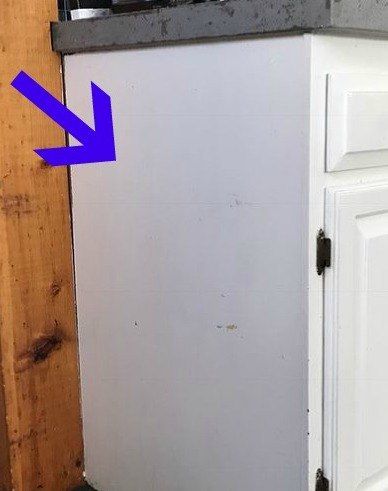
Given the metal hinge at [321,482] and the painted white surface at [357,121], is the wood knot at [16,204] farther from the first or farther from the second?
the metal hinge at [321,482]

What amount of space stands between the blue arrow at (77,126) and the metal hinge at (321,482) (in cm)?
60

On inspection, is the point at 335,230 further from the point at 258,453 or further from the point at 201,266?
the point at 258,453

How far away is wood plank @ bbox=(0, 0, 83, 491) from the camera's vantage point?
121 cm

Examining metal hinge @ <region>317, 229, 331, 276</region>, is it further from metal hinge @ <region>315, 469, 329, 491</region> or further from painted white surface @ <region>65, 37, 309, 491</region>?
metal hinge @ <region>315, 469, 329, 491</region>

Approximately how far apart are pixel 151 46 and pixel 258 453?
653 mm

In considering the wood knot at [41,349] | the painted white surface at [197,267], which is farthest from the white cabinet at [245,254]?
the wood knot at [41,349]

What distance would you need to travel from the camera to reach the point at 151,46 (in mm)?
1141

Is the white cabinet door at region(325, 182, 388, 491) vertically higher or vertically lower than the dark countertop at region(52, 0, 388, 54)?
lower

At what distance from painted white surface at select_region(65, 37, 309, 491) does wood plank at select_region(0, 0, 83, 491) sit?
0.04m

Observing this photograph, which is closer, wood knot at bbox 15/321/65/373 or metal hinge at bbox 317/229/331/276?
metal hinge at bbox 317/229/331/276

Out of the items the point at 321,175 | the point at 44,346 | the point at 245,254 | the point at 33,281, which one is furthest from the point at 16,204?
the point at 321,175

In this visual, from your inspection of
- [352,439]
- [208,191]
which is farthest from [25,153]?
[352,439]

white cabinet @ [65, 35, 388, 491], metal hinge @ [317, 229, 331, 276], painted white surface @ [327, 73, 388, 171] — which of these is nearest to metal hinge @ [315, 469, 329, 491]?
white cabinet @ [65, 35, 388, 491]

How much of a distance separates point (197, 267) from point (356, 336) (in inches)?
10.4
